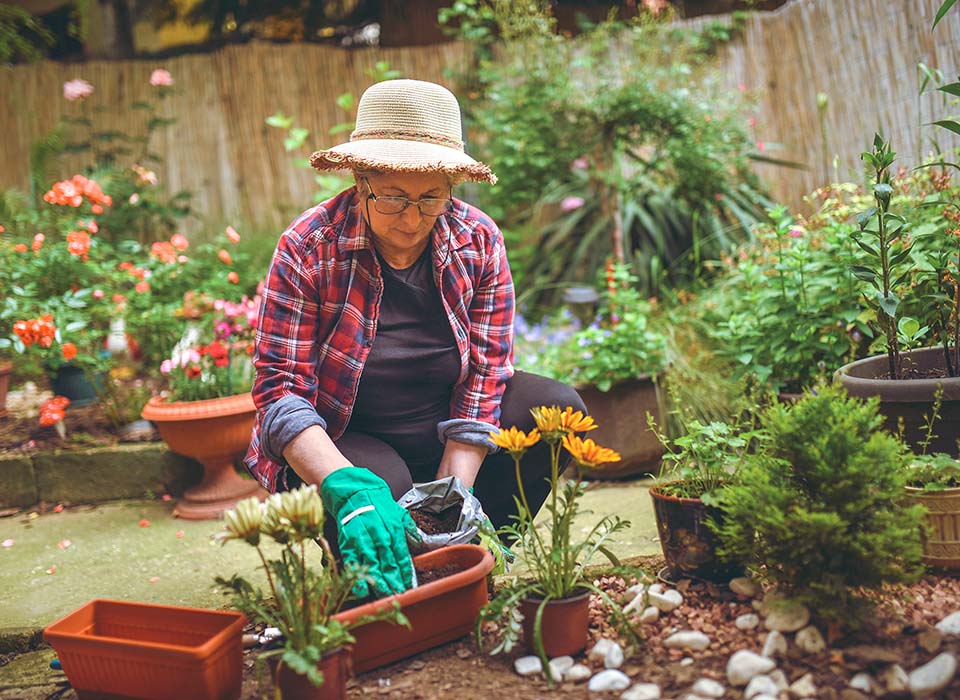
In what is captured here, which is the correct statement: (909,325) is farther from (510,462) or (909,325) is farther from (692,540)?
(510,462)

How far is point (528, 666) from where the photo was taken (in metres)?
1.47

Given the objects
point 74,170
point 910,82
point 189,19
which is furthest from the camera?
point 189,19

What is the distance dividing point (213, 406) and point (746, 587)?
209cm

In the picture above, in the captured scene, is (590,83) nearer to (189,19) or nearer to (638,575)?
(638,575)

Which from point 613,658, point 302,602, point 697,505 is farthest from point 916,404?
point 302,602

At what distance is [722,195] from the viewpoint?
4598 mm

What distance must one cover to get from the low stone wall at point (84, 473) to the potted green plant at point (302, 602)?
2.06m

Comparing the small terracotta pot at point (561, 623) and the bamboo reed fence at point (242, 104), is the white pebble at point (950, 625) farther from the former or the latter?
the bamboo reed fence at point (242, 104)

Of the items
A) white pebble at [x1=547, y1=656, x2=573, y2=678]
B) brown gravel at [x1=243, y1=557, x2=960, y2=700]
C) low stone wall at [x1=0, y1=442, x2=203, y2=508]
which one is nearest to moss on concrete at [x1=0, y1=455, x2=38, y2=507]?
low stone wall at [x1=0, y1=442, x2=203, y2=508]

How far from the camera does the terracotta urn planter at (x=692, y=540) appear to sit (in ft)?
5.46

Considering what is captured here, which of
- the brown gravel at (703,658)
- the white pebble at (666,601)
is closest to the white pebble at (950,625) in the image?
the brown gravel at (703,658)

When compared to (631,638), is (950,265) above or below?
above

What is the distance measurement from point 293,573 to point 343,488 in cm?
24

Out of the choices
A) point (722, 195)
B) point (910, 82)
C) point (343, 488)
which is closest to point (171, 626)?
point (343, 488)
